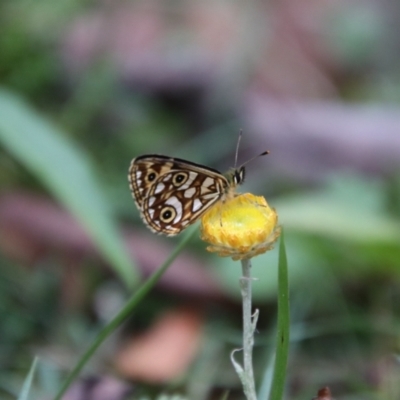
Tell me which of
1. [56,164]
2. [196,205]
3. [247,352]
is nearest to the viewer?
[247,352]

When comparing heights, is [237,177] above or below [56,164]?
below

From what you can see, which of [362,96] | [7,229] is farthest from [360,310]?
[362,96]

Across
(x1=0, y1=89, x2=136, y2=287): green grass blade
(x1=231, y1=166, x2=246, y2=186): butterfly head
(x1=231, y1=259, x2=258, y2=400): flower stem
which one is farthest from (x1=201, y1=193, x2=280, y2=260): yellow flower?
(x1=0, y1=89, x2=136, y2=287): green grass blade

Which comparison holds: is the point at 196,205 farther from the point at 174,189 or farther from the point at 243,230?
the point at 243,230

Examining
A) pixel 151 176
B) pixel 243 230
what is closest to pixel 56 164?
pixel 151 176

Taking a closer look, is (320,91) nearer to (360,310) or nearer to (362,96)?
(362,96)

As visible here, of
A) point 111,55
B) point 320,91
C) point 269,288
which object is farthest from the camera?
point 320,91

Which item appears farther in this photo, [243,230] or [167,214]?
[167,214]

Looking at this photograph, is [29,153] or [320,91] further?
[320,91]
